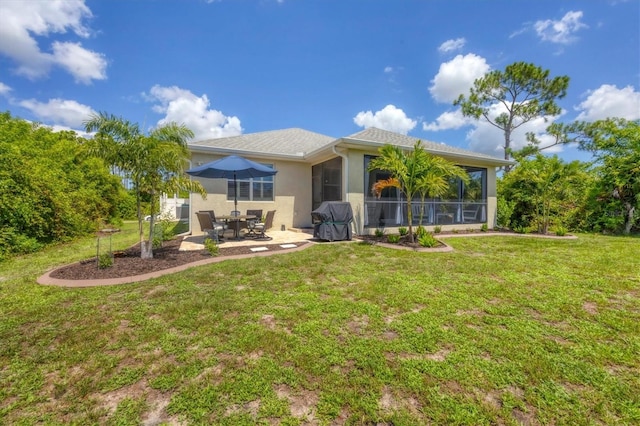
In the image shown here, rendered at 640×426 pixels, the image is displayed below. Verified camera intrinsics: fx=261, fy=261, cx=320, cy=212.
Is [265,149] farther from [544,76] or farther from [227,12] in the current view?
[544,76]

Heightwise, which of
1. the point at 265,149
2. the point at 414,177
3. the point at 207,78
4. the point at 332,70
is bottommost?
the point at 414,177

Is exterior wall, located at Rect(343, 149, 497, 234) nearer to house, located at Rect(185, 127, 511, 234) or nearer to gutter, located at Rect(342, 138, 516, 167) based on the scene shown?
house, located at Rect(185, 127, 511, 234)

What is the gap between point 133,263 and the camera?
18.3 feet

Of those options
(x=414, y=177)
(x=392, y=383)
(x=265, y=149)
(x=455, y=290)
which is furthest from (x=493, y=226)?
(x=392, y=383)

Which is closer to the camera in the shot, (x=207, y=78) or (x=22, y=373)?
(x=22, y=373)

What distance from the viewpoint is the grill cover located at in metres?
8.70

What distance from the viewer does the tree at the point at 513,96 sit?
19906mm

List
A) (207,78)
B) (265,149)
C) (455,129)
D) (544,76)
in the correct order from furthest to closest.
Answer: (455,129)
(544,76)
(207,78)
(265,149)

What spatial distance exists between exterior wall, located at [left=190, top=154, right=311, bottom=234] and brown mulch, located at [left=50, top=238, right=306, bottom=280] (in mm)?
3608

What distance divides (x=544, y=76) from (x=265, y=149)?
73.5ft

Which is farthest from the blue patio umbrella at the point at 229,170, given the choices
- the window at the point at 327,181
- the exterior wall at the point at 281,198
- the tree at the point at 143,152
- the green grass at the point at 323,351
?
the green grass at the point at 323,351

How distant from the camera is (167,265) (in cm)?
554

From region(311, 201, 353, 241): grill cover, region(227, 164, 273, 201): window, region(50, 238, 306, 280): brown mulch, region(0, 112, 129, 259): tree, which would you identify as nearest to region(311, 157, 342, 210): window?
region(227, 164, 273, 201): window

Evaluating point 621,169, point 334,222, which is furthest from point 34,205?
point 621,169
